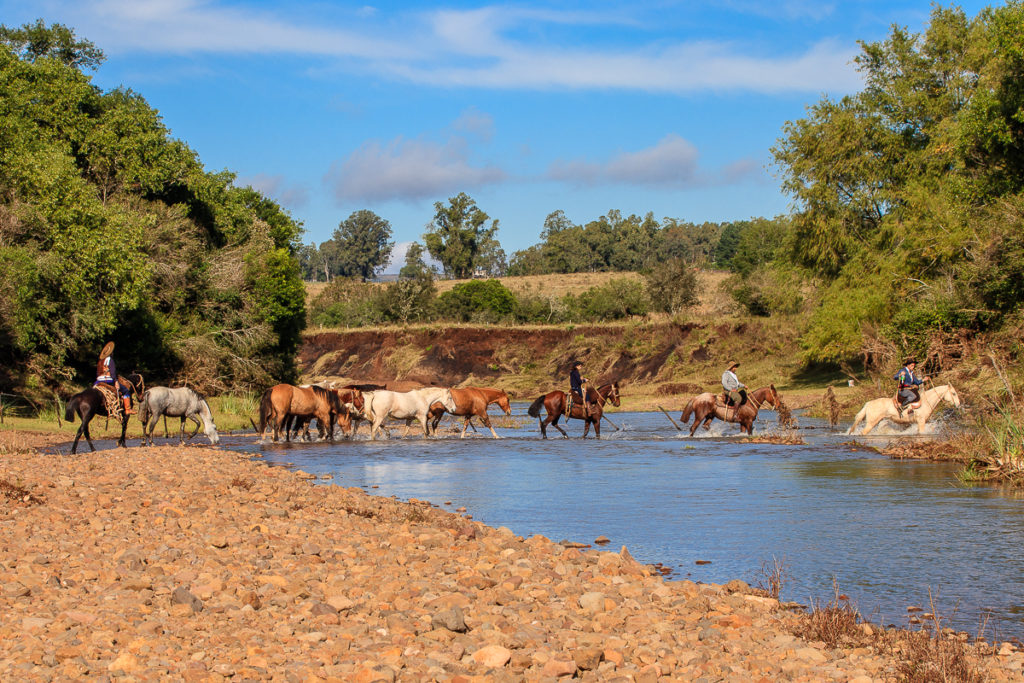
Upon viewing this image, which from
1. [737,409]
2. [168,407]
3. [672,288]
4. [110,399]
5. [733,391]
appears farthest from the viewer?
[672,288]

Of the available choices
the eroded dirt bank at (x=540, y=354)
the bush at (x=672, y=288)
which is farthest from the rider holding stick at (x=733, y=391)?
the bush at (x=672, y=288)

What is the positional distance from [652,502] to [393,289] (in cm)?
6548

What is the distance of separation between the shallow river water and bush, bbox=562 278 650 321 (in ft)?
161

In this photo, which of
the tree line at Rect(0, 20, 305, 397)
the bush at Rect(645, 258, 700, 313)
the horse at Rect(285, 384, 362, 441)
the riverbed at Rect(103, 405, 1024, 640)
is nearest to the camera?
the riverbed at Rect(103, 405, 1024, 640)

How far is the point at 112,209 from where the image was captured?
31.5 meters

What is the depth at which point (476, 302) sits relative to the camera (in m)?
75.6

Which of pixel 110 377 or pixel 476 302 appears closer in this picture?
pixel 110 377

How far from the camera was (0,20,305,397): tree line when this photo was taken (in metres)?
29.2

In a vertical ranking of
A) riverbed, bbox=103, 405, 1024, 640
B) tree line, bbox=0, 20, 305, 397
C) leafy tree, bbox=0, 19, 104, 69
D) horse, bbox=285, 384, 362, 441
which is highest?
leafy tree, bbox=0, 19, 104, 69

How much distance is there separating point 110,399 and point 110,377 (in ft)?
1.55

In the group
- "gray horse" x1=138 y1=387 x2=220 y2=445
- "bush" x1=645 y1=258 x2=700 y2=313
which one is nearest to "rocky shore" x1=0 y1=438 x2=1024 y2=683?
"gray horse" x1=138 y1=387 x2=220 y2=445

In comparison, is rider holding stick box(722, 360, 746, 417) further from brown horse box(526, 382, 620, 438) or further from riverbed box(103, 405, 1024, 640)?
brown horse box(526, 382, 620, 438)

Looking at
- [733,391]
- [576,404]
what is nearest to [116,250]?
[576,404]

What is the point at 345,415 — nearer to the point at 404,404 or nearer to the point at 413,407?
the point at 404,404
